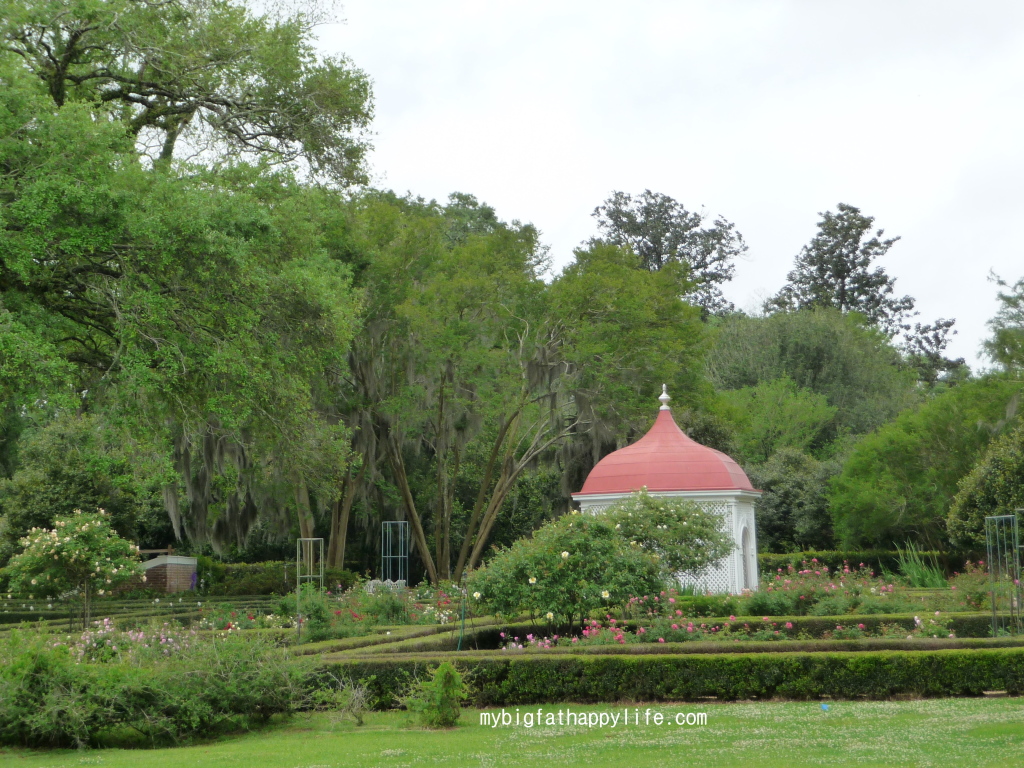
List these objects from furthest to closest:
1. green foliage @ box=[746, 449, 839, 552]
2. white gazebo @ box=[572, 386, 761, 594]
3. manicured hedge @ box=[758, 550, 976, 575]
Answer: green foliage @ box=[746, 449, 839, 552], manicured hedge @ box=[758, 550, 976, 575], white gazebo @ box=[572, 386, 761, 594]

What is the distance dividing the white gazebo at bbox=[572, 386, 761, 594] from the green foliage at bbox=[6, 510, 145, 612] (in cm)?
920

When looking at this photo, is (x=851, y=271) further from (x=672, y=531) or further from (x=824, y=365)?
(x=672, y=531)

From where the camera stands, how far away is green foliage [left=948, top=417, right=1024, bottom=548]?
22922mm

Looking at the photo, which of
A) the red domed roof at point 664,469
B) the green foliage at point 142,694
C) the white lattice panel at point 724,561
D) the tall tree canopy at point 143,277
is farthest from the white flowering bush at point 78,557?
the red domed roof at point 664,469

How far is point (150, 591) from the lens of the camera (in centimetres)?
2609

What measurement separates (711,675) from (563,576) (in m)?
2.99

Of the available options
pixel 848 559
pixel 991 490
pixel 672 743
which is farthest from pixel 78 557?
pixel 848 559

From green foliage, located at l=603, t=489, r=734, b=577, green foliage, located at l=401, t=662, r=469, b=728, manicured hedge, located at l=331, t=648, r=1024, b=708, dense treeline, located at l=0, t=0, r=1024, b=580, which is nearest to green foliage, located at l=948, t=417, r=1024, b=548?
dense treeline, located at l=0, t=0, r=1024, b=580

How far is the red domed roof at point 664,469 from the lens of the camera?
2128 cm

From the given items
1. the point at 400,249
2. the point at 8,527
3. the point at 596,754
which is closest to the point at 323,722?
the point at 596,754

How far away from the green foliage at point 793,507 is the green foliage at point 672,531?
13.8m

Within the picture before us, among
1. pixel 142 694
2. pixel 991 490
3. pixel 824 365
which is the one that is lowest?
pixel 142 694

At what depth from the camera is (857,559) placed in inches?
1164

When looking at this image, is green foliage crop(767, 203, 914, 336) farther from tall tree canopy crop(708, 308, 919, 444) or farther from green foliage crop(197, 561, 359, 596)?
green foliage crop(197, 561, 359, 596)
